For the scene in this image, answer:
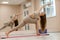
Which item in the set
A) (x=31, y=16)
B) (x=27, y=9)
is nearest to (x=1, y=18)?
(x=27, y=9)

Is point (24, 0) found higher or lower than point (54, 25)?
higher

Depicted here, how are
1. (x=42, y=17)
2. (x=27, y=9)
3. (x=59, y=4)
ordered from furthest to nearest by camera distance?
(x=59, y=4)
(x=27, y=9)
(x=42, y=17)

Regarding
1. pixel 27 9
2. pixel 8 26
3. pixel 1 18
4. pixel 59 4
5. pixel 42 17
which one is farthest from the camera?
A: pixel 59 4

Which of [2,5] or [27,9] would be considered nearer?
[2,5]

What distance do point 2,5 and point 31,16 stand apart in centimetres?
289

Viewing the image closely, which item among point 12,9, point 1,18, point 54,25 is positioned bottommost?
point 54,25

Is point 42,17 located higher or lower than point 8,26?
higher

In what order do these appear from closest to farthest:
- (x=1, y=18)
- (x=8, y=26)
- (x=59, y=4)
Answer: (x=8, y=26) → (x=1, y=18) → (x=59, y=4)

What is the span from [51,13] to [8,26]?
2309mm

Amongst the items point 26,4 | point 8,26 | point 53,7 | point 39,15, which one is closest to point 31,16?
point 39,15

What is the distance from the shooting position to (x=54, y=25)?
19.3ft

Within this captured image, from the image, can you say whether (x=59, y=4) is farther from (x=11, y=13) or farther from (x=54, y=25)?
(x=11, y=13)

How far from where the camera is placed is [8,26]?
14.4ft

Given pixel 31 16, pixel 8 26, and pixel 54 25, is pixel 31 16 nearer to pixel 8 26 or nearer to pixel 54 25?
pixel 8 26
